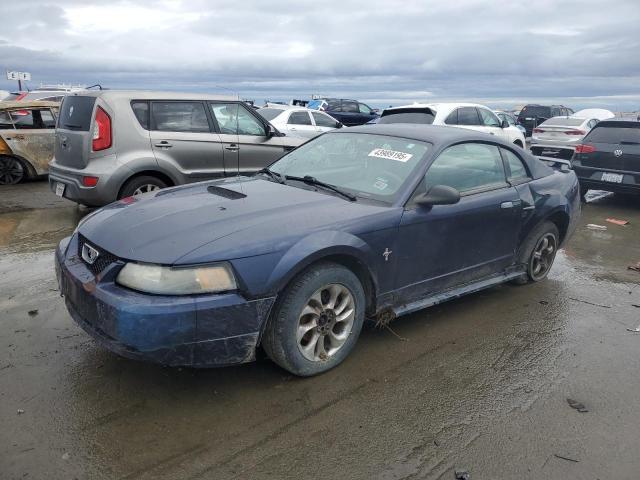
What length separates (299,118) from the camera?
567 inches

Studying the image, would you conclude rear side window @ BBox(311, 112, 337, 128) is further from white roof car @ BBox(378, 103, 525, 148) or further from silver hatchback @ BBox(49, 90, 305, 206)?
silver hatchback @ BBox(49, 90, 305, 206)

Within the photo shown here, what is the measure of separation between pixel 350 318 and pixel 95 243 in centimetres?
162

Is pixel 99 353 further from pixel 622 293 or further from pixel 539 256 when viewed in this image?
pixel 622 293

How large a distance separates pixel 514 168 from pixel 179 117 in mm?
4387

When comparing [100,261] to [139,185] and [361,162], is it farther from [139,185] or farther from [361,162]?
[139,185]

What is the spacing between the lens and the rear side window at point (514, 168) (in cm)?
471

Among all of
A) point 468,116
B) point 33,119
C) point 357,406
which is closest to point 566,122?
point 468,116

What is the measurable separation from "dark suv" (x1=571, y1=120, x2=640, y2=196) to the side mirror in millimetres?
6682

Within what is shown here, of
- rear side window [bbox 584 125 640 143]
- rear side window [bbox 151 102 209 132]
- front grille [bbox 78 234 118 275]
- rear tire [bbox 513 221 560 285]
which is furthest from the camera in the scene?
rear side window [bbox 584 125 640 143]

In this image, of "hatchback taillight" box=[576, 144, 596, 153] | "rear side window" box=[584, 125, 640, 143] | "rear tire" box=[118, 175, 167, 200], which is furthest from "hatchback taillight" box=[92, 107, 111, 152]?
"rear side window" box=[584, 125, 640, 143]

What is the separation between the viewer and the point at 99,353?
11.7 feet

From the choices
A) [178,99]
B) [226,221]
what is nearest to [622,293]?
[226,221]

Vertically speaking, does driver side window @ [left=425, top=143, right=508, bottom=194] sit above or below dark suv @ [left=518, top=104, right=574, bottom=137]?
above

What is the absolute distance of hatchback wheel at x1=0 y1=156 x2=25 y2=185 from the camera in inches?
380
